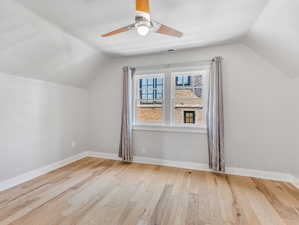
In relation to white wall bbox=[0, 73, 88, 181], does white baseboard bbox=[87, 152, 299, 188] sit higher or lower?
lower

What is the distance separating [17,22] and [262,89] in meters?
3.89

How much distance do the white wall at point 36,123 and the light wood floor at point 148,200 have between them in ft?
1.31

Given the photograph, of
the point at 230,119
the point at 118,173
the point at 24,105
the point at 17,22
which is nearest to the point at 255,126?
the point at 230,119

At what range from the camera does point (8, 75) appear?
2422 millimetres

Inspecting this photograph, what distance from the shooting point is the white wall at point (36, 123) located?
7.93 feet

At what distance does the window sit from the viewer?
330 cm

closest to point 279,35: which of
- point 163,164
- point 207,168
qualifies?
point 207,168

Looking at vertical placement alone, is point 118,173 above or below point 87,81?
below

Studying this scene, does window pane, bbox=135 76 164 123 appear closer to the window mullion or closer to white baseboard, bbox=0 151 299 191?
the window mullion

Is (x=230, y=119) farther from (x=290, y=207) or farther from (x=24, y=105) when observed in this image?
(x=24, y=105)

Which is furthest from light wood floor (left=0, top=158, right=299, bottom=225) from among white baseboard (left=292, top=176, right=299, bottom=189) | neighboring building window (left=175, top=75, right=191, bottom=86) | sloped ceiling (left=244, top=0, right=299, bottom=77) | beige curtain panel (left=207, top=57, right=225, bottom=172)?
sloped ceiling (left=244, top=0, right=299, bottom=77)

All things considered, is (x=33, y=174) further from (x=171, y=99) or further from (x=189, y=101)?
(x=189, y=101)

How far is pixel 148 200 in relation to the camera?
2.13m

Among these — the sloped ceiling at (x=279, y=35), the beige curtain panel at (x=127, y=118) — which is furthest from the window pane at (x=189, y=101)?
the sloped ceiling at (x=279, y=35)
